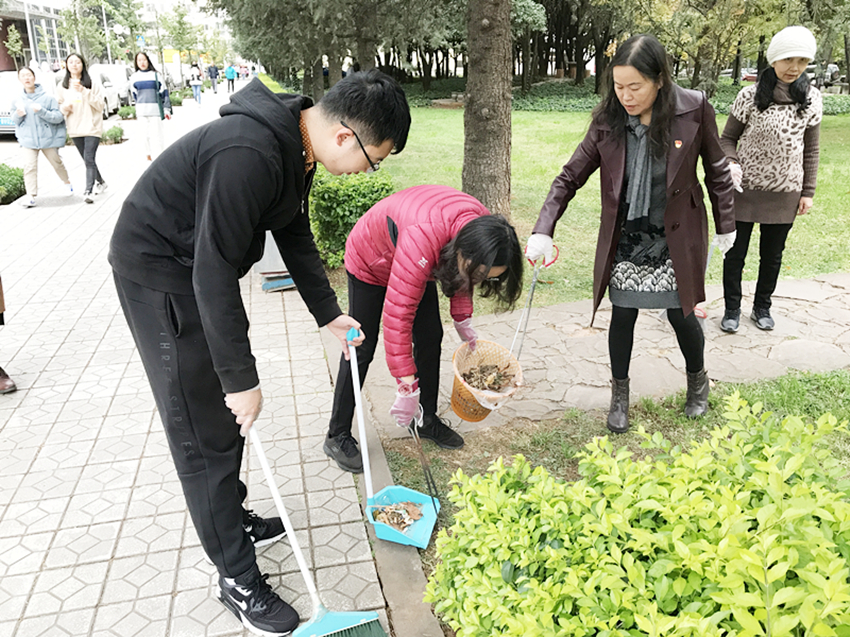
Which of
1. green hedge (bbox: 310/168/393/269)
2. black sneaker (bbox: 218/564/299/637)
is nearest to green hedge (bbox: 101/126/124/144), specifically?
green hedge (bbox: 310/168/393/269)

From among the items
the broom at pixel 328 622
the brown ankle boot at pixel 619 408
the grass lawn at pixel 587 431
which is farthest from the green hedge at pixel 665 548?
the brown ankle boot at pixel 619 408

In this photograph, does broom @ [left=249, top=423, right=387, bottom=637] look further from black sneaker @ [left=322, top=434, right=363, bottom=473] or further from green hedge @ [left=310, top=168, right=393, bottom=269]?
green hedge @ [left=310, top=168, right=393, bottom=269]

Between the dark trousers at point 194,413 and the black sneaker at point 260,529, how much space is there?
1.32 feet

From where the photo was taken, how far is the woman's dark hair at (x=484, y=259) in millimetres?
2562

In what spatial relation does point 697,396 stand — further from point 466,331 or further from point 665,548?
point 665,548

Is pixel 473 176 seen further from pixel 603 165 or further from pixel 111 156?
pixel 111 156

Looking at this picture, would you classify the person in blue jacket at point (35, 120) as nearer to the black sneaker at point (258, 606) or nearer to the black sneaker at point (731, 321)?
the black sneaker at point (258, 606)

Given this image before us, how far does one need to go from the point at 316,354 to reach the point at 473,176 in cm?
287

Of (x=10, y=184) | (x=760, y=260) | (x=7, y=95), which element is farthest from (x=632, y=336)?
(x=7, y=95)

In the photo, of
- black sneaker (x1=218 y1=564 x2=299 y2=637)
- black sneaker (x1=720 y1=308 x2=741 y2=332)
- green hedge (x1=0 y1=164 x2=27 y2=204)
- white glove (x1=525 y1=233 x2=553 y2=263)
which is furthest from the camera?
green hedge (x1=0 y1=164 x2=27 y2=204)

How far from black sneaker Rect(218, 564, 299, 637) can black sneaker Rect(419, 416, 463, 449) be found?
129 cm

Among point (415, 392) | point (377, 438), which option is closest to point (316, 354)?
point (377, 438)

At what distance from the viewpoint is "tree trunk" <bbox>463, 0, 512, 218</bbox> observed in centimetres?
625

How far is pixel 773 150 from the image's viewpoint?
4465mm
